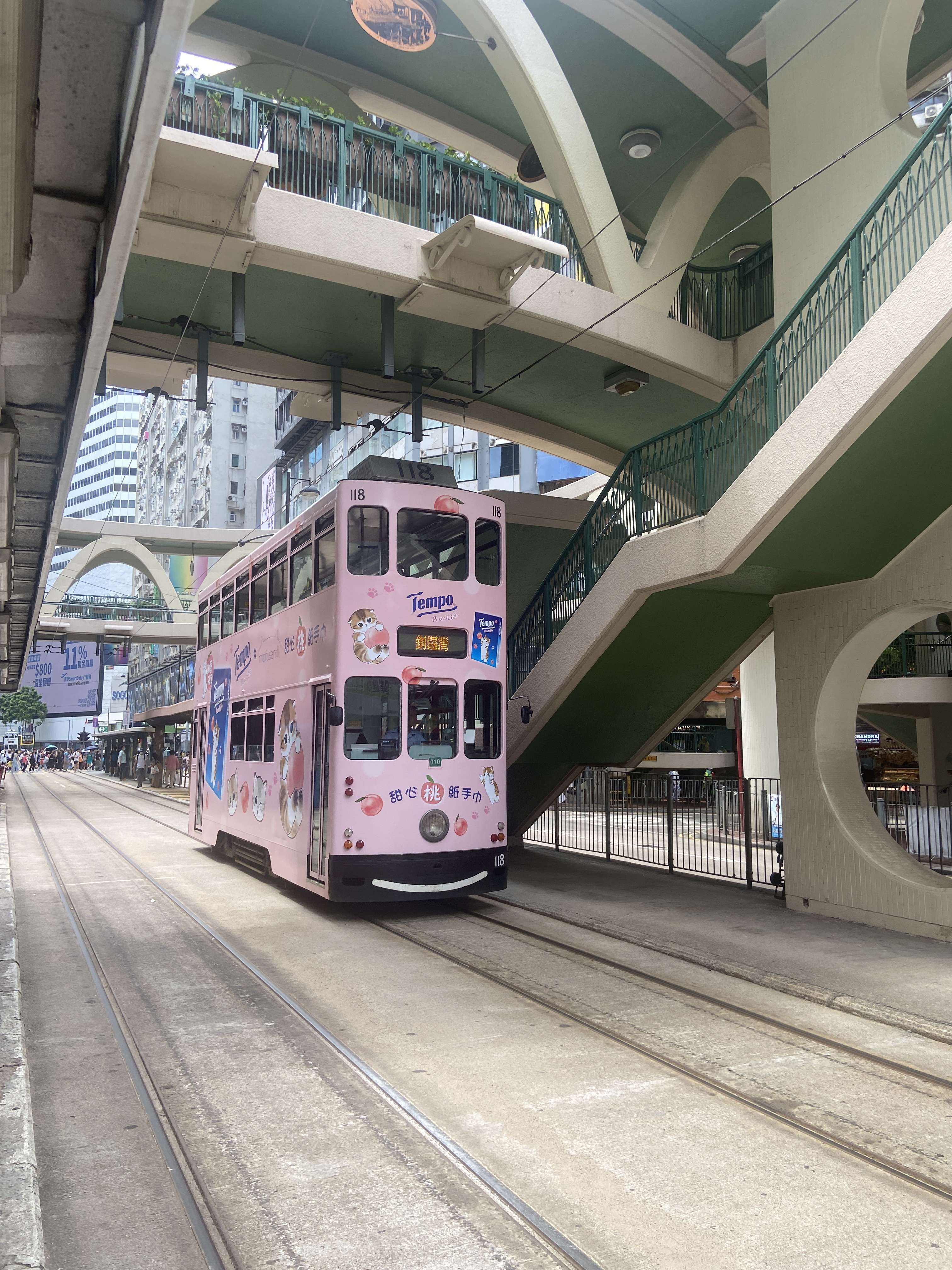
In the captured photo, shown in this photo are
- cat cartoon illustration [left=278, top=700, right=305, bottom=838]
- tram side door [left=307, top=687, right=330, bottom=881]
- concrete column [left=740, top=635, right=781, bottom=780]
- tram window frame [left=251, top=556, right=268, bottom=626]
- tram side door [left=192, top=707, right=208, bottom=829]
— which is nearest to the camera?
tram side door [left=307, top=687, right=330, bottom=881]

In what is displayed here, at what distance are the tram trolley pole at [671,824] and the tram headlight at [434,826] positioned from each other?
5199 millimetres

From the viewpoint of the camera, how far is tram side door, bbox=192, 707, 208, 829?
17375 mm

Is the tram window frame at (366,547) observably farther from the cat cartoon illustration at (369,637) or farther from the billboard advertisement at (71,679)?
the billboard advertisement at (71,679)

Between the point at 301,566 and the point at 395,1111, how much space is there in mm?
7935

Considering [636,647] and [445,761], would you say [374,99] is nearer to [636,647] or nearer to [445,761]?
[636,647]

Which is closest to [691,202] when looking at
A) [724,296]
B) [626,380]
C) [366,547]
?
[724,296]

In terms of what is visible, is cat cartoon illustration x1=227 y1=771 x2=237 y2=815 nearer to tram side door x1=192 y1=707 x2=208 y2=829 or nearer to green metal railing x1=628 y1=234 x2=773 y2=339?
tram side door x1=192 y1=707 x2=208 y2=829

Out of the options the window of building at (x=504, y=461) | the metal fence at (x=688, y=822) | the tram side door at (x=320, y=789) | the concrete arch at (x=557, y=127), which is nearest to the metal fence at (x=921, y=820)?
the metal fence at (x=688, y=822)

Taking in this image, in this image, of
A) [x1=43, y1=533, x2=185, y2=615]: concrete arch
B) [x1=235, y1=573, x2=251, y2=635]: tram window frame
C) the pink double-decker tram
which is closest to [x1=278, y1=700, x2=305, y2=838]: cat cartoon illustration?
the pink double-decker tram

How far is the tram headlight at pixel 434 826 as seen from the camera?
10594mm

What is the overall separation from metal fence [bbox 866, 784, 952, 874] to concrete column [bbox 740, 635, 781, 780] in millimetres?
8234

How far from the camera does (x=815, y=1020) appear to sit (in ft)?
22.2

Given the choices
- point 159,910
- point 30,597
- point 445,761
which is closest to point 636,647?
point 445,761

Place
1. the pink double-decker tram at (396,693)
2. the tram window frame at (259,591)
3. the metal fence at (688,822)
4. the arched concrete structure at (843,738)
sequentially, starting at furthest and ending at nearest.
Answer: the metal fence at (688,822), the tram window frame at (259,591), the pink double-decker tram at (396,693), the arched concrete structure at (843,738)
